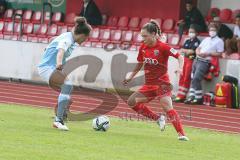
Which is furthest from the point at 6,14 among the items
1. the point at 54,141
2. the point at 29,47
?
the point at 54,141

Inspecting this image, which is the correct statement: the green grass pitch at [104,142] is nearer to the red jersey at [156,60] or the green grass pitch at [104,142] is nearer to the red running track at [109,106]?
the red jersey at [156,60]

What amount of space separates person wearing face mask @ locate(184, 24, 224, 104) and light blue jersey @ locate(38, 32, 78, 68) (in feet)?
28.6

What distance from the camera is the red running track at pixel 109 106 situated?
17373 millimetres

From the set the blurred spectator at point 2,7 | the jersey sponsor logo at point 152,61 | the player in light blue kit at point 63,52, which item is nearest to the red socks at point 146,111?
the jersey sponsor logo at point 152,61

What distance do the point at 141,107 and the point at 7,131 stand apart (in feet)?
7.88

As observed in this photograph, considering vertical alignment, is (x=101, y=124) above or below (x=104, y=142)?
below

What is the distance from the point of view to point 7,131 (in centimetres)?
1244

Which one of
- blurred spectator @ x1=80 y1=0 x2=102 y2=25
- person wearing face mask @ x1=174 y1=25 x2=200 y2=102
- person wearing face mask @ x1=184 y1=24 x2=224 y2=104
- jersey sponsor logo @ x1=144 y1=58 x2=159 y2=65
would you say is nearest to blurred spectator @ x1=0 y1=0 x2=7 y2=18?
blurred spectator @ x1=80 y1=0 x2=102 y2=25

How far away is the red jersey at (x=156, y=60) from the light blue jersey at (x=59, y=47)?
1.18 meters

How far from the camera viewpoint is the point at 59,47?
13008mm

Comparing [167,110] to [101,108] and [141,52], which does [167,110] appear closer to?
[141,52]

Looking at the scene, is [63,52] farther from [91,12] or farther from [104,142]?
[91,12]

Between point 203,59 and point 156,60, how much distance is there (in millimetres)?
8676

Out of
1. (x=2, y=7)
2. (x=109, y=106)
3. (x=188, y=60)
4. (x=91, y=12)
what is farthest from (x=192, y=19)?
(x=2, y=7)
